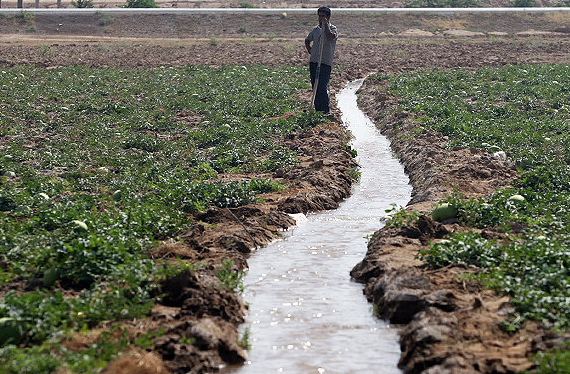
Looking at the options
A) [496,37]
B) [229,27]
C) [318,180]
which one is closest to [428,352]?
[318,180]

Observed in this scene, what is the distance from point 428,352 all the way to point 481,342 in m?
0.43

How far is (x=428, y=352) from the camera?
5961mm

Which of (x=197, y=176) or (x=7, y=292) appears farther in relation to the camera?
(x=197, y=176)

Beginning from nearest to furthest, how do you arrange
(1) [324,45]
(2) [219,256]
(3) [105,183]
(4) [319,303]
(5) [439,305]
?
(5) [439,305]
(4) [319,303]
(2) [219,256]
(3) [105,183]
(1) [324,45]

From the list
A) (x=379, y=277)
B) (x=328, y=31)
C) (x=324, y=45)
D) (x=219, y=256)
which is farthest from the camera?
(x=324, y=45)

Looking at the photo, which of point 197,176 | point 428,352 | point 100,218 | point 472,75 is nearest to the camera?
point 428,352

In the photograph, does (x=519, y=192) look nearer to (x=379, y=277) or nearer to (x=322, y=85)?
(x=379, y=277)

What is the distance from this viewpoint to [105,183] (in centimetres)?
1139

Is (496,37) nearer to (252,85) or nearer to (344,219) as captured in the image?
(252,85)

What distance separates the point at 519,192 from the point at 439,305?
12.2 ft

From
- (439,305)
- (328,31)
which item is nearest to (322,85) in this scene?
(328,31)

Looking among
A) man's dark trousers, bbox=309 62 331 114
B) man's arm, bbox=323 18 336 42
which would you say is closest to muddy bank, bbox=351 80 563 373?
man's arm, bbox=323 18 336 42

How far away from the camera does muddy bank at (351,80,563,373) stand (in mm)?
5719

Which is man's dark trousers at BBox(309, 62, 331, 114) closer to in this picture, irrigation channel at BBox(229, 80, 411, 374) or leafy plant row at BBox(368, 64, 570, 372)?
leafy plant row at BBox(368, 64, 570, 372)
